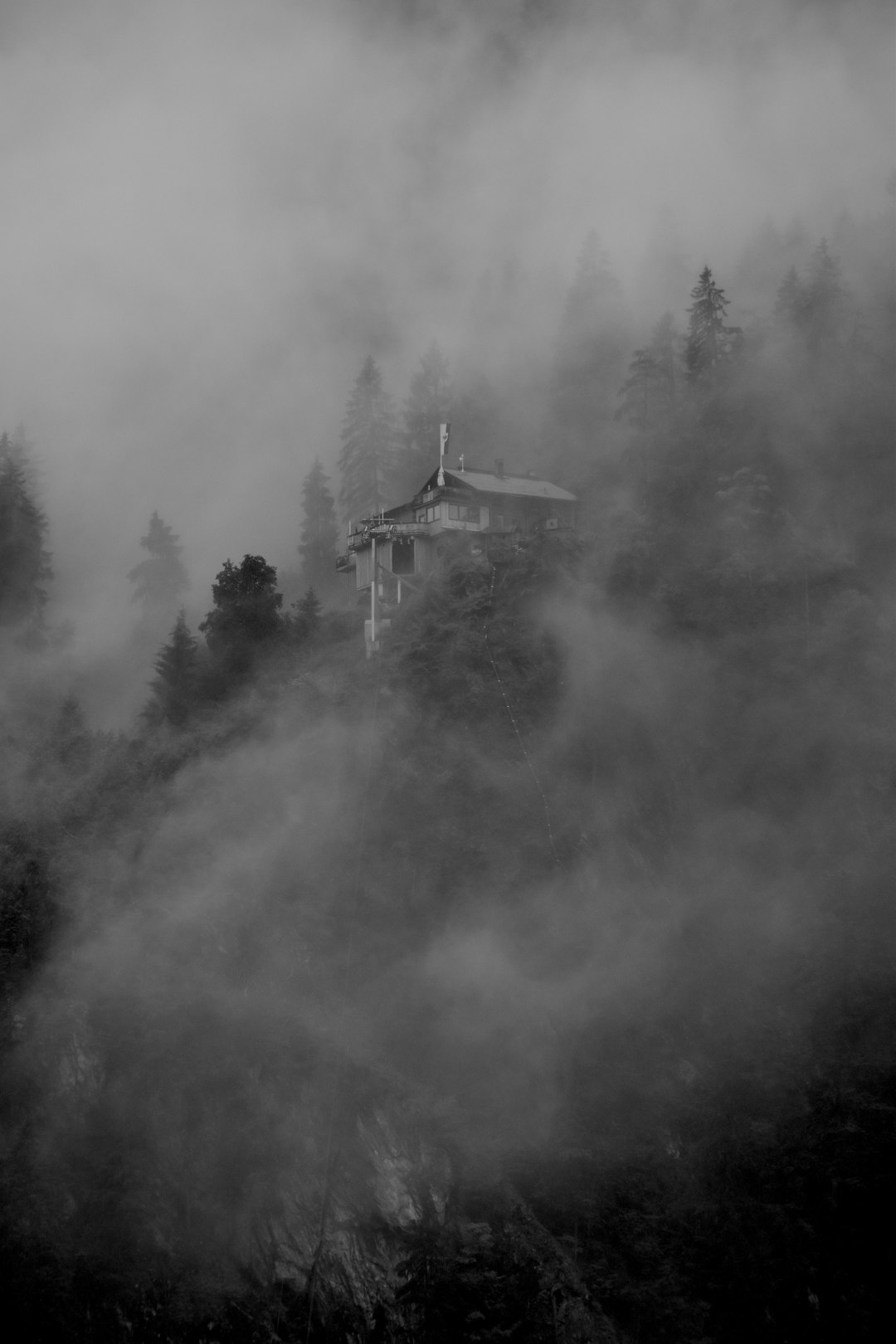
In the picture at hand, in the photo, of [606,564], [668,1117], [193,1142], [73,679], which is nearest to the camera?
[193,1142]

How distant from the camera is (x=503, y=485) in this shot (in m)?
58.5

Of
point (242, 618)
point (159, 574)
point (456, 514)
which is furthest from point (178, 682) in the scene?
point (456, 514)

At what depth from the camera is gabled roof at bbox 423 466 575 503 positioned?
5609cm

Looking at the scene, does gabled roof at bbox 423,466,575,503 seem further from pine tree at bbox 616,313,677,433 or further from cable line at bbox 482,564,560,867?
cable line at bbox 482,564,560,867

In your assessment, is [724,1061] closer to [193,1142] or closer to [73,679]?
[193,1142]

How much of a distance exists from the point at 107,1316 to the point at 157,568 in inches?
1852

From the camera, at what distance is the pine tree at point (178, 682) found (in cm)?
4678

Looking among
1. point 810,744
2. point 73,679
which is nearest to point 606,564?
point 810,744

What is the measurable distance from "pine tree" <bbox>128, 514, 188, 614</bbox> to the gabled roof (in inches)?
793

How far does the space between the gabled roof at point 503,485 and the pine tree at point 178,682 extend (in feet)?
63.1

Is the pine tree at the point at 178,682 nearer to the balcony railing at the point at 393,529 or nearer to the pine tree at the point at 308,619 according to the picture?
the pine tree at the point at 308,619

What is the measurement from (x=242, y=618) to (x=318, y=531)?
24.4 metres

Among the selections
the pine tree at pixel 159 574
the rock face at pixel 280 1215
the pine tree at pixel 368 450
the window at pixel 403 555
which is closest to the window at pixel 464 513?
→ the window at pixel 403 555

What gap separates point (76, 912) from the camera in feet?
121
